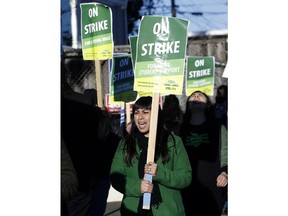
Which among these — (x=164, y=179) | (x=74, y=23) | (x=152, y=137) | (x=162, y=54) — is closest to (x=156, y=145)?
(x=152, y=137)

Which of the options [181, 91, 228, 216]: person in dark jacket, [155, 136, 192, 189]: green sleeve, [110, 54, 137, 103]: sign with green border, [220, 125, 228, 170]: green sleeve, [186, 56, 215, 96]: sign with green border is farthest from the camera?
[186, 56, 215, 96]: sign with green border

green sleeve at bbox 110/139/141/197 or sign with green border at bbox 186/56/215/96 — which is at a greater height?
sign with green border at bbox 186/56/215/96

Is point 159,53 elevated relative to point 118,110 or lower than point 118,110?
elevated

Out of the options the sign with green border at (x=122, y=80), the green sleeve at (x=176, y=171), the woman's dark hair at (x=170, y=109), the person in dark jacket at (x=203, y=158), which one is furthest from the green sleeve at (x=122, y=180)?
the woman's dark hair at (x=170, y=109)

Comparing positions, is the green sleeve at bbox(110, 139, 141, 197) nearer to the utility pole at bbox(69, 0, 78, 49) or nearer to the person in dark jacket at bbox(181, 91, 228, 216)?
the person in dark jacket at bbox(181, 91, 228, 216)

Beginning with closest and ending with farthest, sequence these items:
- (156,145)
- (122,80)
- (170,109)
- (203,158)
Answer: (156,145) < (203,158) < (122,80) < (170,109)

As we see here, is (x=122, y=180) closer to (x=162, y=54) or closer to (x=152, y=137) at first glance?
(x=152, y=137)

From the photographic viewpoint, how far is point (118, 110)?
634cm

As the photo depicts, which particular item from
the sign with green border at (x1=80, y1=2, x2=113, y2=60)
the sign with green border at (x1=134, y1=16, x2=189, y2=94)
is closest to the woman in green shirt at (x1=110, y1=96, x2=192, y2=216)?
the sign with green border at (x1=134, y1=16, x2=189, y2=94)

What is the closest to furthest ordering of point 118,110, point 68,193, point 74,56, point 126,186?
point 68,193 < point 126,186 < point 74,56 < point 118,110

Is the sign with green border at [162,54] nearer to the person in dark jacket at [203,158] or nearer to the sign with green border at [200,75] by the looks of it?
the person in dark jacket at [203,158]
